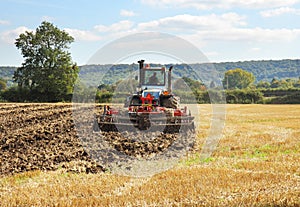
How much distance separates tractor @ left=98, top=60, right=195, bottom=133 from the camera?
43.7 ft

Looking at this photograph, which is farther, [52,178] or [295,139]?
[295,139]

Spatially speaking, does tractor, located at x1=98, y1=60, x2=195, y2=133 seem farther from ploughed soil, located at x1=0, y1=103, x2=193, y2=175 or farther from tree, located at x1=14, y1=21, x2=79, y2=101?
tree, located at x1=14, y1=21, x2=79, y2=101

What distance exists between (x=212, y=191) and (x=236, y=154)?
4.10 m

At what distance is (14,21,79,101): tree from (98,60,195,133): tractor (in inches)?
1290

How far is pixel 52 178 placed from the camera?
7.54 metres

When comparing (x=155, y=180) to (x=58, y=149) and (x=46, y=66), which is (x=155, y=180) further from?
(x=46, y=66)

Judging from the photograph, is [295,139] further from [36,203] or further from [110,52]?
[36,203]

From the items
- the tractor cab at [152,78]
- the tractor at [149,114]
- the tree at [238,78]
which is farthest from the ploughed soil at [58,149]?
the tree at [238,78]

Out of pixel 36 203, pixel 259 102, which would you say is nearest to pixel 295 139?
pixel 36 203

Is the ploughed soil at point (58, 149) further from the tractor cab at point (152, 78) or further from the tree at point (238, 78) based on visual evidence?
the tree at point (238, 78)

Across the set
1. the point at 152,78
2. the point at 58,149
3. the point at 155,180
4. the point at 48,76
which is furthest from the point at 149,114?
the point at 48,76

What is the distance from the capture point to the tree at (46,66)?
46531 mm

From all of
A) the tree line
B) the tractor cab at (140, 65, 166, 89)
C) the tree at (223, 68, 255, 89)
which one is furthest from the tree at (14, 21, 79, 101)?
the tree at (223, 68, 255, 89)

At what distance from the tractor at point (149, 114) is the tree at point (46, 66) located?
3276 centimetres
